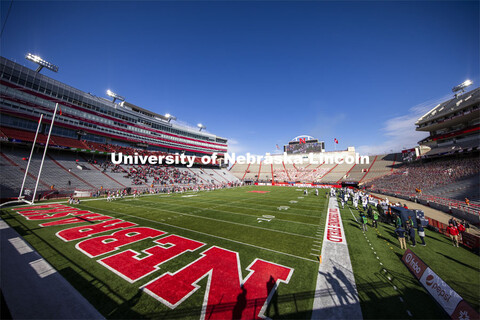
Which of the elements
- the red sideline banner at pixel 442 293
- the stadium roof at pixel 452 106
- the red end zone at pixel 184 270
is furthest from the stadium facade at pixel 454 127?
the red end zone at pixel 184 270

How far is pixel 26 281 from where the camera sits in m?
5.84

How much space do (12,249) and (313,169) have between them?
233 feet

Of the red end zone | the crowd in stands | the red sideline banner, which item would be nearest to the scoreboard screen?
the crowd in stands

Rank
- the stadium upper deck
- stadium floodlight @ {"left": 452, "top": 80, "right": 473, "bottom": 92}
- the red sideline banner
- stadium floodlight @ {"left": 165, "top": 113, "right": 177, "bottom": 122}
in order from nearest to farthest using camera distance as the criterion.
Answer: the red sideline banner → the stadium upper deck → stadium floodlight @ {"left": 452, "top": 80, "right": 473, "bottom": 92} → stadium floodlight @ {"left": 165, "top": 113, "right": 177, "bottom": 122}

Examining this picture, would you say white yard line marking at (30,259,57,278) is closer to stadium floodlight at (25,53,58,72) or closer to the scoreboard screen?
stadium floodlight at (25,53,58,72)

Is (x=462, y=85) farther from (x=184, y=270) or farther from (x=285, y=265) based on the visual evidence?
(x=184, y=270)

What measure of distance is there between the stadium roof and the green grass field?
44.5 metres

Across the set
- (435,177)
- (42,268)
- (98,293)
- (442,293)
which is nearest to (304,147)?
(435,177)

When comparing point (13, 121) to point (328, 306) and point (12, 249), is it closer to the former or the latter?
point (12, 249)

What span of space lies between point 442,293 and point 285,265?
455 centimetres

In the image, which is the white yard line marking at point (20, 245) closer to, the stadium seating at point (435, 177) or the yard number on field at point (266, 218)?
the yard number on field at point (266, 218)

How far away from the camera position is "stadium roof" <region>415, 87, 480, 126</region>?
3573 cm

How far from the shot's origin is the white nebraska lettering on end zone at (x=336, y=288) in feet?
16.0

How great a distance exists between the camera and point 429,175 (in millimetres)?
34750
